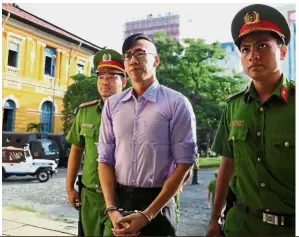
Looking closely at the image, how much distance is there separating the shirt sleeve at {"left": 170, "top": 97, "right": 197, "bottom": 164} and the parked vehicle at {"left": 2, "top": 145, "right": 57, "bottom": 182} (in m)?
2.98

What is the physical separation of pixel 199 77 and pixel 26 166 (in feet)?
8.82

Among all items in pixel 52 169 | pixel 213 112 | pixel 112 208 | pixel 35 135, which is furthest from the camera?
pixel 52 169

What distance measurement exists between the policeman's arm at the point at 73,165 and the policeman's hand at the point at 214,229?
0.81 meters

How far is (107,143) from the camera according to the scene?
1181 millimetres

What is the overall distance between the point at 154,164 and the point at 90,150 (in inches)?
21.0

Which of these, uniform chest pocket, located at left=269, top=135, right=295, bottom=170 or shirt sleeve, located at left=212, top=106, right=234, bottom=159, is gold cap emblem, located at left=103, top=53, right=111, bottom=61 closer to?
shirt sleeve, located at left=212, top=106, right=234, bottom=159

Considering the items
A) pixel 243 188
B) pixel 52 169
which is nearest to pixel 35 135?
pixel 52 169

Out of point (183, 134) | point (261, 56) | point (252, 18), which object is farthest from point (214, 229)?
point (252, 18)

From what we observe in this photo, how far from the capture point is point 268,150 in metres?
0.97

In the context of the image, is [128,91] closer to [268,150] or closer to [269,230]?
[268,150]

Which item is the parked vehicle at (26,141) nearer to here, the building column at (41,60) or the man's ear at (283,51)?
the building column at (41,60)

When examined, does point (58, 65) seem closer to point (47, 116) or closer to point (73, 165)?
point (47, 116)

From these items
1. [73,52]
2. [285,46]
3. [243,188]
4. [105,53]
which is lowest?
[243,188]

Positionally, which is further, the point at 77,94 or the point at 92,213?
the point at 77,94
